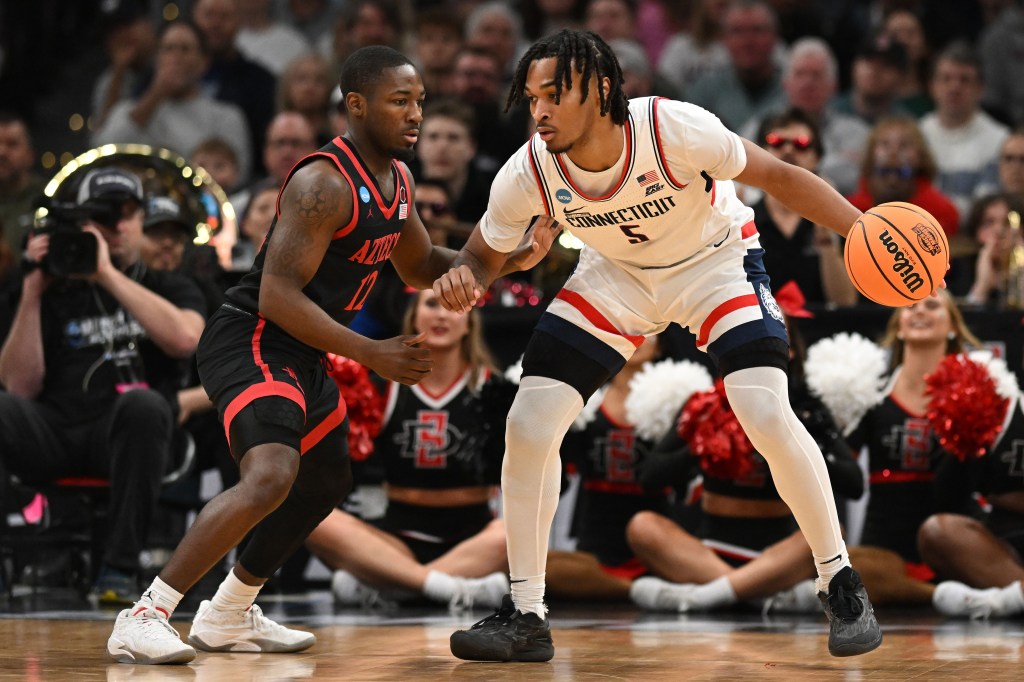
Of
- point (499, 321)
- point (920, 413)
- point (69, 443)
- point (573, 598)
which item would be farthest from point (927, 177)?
point (69, 443)

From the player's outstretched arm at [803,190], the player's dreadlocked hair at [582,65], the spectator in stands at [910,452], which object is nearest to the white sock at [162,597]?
the player's dreadlocked hair at [582,65]

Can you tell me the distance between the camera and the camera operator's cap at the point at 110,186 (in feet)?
22.3

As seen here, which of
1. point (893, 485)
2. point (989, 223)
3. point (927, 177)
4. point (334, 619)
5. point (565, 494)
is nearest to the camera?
point (334, 619)

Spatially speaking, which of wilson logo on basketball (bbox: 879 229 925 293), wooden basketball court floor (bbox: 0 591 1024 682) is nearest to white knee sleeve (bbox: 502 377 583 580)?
wooden basketball court floor (bbox: 0 591 1024 682)

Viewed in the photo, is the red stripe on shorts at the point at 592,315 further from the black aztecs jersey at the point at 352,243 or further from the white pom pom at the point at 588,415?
the white pom pom at the point at 588,415

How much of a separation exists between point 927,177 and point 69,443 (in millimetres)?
4440

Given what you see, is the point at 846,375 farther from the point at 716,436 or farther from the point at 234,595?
the point at 234,595

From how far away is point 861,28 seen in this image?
1020cm

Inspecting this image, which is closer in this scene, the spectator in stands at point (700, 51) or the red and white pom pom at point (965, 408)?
the red and white pom pom at point (965, 408)

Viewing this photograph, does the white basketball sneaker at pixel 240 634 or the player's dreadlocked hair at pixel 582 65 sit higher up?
the player's dreadlocked hair at pixel 582 65

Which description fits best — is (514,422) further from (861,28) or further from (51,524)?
(861,28)

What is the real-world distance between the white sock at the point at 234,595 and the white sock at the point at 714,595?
6.54 feet

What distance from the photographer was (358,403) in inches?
254

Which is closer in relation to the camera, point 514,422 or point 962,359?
point 514,422
